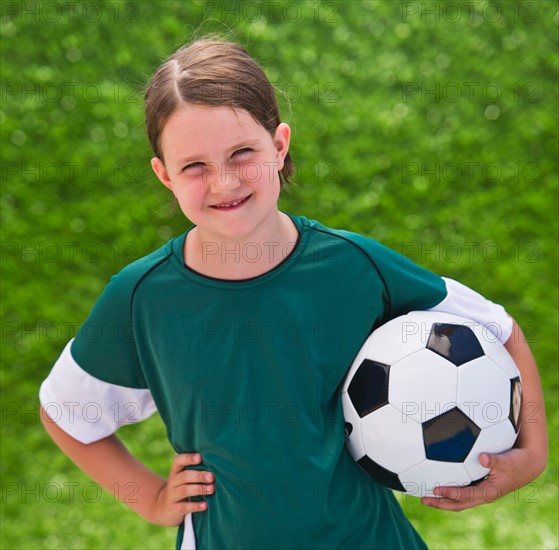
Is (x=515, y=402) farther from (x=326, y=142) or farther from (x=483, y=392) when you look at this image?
(x=326, y=142)

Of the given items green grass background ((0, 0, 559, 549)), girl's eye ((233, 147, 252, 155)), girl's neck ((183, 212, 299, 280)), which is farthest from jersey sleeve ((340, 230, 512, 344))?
green grass background ((0, 0, 559, 549))

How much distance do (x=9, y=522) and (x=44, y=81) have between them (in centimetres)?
166

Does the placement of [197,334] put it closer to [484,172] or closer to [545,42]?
[484,172]

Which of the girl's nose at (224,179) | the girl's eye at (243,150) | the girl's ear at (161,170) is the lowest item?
the girl's ear at (161,170)

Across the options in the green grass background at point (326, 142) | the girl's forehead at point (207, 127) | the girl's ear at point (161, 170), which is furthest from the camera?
the green grass background at point (326, 142)

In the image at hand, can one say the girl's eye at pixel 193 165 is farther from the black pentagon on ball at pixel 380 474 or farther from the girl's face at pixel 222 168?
the black pentagon on ball at pixel 380 474

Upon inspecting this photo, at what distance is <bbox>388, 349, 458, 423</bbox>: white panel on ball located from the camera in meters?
1.22

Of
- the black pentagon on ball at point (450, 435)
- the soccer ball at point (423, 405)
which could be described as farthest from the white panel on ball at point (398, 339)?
the black pentagon on ball at point (450, 435)

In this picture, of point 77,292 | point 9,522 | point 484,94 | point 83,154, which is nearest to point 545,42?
point 484,94

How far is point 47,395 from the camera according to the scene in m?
1.29

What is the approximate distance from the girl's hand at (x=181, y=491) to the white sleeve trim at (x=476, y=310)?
46cm

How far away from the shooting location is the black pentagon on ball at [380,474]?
1.23m

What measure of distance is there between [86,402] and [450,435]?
0.57 metres

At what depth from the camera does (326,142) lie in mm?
3217
